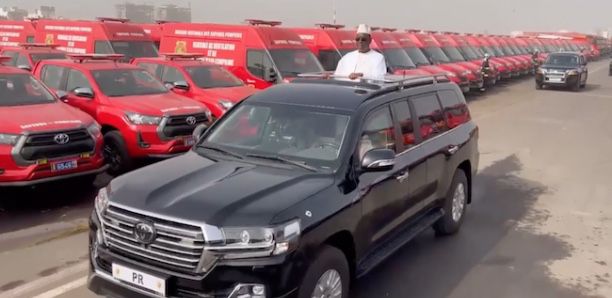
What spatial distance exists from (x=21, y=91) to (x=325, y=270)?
5.74 meters

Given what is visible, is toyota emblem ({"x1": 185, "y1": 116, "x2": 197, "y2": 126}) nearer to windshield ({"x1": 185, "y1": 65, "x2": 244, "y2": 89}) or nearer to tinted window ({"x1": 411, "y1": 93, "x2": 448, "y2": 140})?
windshield ({"x1": 185, "y1": 65, "x2": 244, "y2": 89})

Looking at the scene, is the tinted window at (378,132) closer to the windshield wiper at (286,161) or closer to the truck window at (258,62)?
the windshield wiper at (286,161)

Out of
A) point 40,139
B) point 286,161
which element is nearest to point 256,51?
point 40,139

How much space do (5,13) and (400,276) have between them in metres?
48.3

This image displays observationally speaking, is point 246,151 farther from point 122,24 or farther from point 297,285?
point 122,24

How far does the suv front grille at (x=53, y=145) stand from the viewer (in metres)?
6.19

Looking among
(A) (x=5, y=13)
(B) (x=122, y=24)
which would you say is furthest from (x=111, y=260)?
(A) (x=5, y=13)

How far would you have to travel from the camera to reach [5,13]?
146 feet

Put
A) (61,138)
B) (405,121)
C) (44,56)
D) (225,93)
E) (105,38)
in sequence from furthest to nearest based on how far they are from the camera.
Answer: (105,38), (44,56), (225,93), (61,138), (405,121)

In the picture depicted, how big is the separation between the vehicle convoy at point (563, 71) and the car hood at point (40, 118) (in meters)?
21.2

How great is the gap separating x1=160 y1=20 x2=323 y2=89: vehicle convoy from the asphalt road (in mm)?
4301

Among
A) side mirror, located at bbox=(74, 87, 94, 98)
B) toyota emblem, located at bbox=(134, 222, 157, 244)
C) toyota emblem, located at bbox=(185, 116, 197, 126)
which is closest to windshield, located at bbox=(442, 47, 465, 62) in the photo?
toyota emblem, located at bbox=(185, 116, 197, 126)

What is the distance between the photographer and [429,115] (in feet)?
17.2

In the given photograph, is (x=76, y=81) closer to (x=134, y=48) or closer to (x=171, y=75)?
(x=171, y=75)
